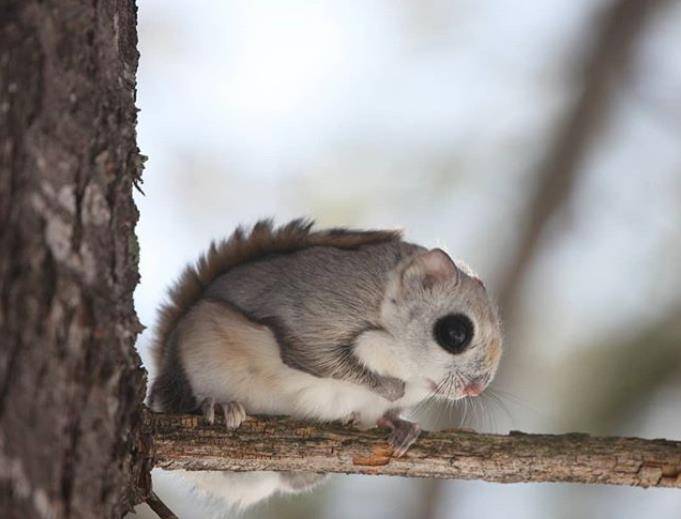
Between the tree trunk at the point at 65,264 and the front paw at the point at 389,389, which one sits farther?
the front paw at the point at 389,389

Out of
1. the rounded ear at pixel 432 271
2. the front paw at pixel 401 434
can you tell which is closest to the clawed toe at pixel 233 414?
the front paw at pixel 401 434

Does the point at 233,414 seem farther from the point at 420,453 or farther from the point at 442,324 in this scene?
the point at 442,324

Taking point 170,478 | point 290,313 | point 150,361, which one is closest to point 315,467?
point 290,313

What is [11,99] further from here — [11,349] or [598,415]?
[598,415]

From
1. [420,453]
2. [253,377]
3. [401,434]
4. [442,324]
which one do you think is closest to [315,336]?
[253,377]

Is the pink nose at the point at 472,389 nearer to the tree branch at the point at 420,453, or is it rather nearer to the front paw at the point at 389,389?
the front paw at the point at 389,389

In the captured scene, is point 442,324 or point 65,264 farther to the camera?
point 442,324

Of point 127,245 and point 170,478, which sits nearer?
point 127,245
